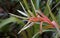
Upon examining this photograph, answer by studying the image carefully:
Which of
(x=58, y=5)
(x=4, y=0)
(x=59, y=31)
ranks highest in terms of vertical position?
(x=4, y=0)

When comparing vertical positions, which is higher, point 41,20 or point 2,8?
point 2,8

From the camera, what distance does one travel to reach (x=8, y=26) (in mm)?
1059

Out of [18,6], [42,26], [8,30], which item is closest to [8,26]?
[8,30]

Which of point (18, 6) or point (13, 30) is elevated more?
point (18, 6)

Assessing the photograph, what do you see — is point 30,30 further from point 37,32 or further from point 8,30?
point 8,30

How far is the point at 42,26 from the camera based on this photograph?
87 centimetres

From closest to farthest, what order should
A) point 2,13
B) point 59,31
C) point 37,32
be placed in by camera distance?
point 59,31 → point 37,32 → point 2,13

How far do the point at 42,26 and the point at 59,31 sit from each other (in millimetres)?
117

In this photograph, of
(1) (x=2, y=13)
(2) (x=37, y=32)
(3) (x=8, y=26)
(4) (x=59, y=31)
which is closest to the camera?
(4) (x=59, y=31)

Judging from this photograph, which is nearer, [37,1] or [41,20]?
[41,20]

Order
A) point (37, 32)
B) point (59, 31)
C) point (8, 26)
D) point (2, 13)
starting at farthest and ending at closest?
point (2, 13), point (8, 26), point (37, 32), point (59, 31)

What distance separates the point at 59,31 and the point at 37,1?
228 millimetres

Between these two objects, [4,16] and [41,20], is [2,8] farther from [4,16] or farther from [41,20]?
[41,20]

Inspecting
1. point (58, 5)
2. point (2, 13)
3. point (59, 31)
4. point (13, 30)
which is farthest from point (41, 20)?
point (2, 13)
